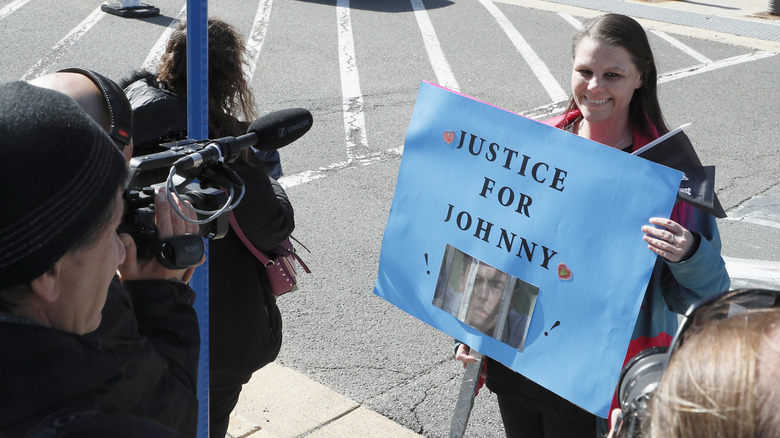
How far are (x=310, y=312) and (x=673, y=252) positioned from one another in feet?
8.89

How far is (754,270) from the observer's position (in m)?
4.89

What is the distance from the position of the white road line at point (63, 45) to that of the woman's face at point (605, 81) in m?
6.61

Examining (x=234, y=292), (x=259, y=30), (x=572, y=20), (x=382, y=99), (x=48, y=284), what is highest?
(x=48, y=284)

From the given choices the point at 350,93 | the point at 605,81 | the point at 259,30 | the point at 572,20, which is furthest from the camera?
the point at 572,20

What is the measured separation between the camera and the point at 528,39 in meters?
11.2

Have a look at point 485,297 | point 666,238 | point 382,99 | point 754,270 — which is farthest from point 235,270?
point 382,99

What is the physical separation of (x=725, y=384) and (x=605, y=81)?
5.29ft

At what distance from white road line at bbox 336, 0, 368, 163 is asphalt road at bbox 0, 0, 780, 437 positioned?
25mm

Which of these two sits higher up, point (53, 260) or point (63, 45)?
point (53, 260)

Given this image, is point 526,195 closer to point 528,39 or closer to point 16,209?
point 16,209

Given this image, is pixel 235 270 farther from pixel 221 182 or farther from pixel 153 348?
pixel 153 348

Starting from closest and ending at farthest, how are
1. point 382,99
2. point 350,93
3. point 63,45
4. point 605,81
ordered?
point 605,81, point 382,99, point 350,93, point 63,45

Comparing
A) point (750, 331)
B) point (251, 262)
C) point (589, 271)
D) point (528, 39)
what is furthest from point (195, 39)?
point (528, 39)

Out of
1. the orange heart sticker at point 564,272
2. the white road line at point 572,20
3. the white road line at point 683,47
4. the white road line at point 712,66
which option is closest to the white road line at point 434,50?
the white road line at point 572,20
